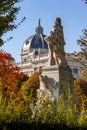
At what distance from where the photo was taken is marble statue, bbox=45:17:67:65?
14.4 metres

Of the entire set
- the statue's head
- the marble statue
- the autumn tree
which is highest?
the statue's head

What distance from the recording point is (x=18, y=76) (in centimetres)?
4562

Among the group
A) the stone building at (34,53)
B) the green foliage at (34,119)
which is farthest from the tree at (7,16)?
the stone building at (34,53)

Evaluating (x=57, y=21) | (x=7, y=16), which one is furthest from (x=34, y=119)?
(x=57, y=21)

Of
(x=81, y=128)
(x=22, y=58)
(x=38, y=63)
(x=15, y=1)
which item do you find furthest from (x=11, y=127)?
(x=22, y=58)

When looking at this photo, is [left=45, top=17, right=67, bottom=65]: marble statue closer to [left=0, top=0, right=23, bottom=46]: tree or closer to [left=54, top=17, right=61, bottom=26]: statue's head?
[left=54, top=17, right=61, bottom=26]: statue's head

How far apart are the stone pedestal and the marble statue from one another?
1.26 ft

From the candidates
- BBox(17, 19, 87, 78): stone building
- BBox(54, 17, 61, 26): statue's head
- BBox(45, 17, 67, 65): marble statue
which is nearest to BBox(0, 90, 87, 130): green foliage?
BBox(45, 17, 67, 65): marble statue

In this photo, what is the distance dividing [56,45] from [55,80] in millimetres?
1705

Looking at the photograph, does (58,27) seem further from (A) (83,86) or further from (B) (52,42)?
(A) (83,86)

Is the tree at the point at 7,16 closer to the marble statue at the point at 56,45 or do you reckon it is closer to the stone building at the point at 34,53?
the marble statue at the point at 56,45

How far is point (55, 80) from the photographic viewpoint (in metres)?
13.9

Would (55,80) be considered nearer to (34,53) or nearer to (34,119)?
(34,119)

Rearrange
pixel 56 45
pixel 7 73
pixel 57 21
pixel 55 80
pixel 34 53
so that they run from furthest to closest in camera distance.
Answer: pixel 34 53 → pixel 7 73 → pixel 57 21 → pixel 56 45 → pixel 55 80
